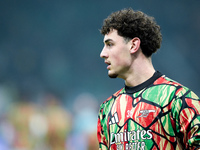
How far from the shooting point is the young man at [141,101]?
4.50 feet

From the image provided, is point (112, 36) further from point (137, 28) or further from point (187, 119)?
point (187, 119)

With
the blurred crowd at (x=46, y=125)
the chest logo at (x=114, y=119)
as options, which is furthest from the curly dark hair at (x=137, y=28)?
the blurred crowd at (x=46, y=125)

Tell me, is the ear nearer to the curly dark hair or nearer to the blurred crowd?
the curly dark hair

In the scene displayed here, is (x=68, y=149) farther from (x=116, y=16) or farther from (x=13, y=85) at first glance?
(x=116, y=16)

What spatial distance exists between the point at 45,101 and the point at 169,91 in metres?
3.57

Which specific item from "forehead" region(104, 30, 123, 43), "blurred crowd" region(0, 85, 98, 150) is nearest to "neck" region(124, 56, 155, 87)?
"forehead" region(104, 30, 123, 43)

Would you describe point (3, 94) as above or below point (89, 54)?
below

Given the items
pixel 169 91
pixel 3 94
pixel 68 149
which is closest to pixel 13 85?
pixel 3 94

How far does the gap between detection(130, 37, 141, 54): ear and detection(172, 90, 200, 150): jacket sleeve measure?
15.0 inches

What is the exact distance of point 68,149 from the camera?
463 cm

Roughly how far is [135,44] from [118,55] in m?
0.12

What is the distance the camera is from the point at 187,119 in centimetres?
133

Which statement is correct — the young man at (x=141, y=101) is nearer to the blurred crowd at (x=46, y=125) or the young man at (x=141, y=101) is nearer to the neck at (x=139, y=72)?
the neck at (x=139, y=72)

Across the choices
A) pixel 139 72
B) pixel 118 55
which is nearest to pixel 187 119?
pixel 139 72
